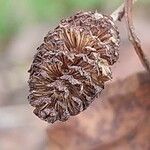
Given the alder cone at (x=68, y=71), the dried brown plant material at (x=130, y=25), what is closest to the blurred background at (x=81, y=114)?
the dried brown plant material at (x=130, y=25)

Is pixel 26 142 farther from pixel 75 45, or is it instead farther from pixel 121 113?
pixel 75 45

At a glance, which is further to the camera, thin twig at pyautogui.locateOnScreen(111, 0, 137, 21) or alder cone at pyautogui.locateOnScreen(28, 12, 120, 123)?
thin twig at pyautogui.locateOnScreen(111, 0, 137, 21)

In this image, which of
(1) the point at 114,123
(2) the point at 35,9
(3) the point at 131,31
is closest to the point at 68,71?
(3) the point at 131,31

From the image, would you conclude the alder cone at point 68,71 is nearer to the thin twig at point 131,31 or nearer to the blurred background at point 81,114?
the thin twig at point 131,31

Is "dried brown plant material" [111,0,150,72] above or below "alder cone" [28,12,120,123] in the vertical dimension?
above

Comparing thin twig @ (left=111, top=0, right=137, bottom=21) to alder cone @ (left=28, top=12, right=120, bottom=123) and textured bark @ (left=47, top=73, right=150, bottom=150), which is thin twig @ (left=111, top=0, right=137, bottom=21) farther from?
textured bark @ (left=47, top=73, right=150, bottom=150)

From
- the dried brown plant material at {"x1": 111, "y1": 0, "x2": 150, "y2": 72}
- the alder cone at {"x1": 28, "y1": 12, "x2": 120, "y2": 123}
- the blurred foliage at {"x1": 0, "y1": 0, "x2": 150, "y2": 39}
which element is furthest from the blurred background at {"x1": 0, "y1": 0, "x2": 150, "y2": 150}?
the alder cone at {"x1": 28, "y1": 12, "x2": 120, "y2": 123}
